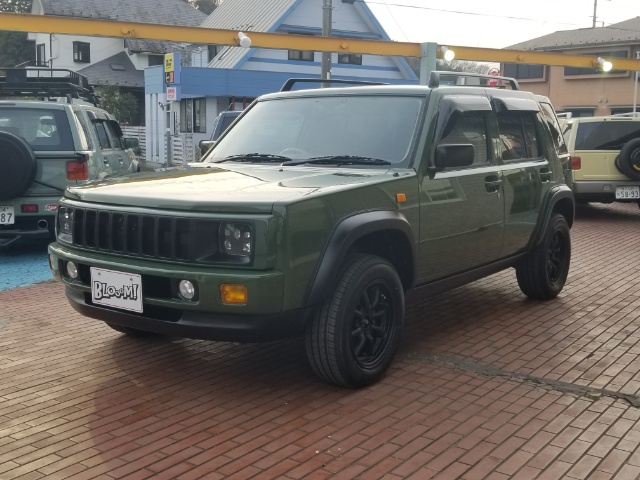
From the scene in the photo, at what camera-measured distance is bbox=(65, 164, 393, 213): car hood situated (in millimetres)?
4207

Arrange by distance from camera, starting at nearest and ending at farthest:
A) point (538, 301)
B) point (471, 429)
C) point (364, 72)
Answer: point (471, 429) < point (538, 301) < point (364, 72)

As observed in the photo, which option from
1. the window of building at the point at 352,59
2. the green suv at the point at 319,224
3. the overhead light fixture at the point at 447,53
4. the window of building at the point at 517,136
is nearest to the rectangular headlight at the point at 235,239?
the green suv at the point at 319,224

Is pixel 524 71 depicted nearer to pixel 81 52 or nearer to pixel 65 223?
pixel 81 52

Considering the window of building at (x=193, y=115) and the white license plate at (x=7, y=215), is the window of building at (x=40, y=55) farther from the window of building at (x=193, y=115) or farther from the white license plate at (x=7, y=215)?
the white license plate at (x=7, y=215)

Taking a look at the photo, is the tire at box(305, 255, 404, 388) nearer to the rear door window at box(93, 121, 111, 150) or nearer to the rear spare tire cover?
the rear spare tire cover

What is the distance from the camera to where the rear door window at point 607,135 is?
1333 cm

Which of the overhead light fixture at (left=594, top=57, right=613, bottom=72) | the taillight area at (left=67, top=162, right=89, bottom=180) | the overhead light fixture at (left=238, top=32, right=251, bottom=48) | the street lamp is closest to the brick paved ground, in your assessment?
the taillight area at (left=67, top=162, right=89, bottom=180)

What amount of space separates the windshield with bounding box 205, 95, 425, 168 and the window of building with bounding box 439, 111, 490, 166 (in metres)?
0.34

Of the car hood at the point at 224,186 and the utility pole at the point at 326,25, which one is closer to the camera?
the car hood at the point at 224,186

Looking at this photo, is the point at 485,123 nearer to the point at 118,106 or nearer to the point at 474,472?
the point at 474,472

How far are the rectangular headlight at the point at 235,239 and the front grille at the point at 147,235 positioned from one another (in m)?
0.04

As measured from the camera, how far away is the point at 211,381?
4848 mm

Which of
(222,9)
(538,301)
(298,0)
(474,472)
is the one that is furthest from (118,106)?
(474,472)

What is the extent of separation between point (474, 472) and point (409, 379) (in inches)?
51.6
